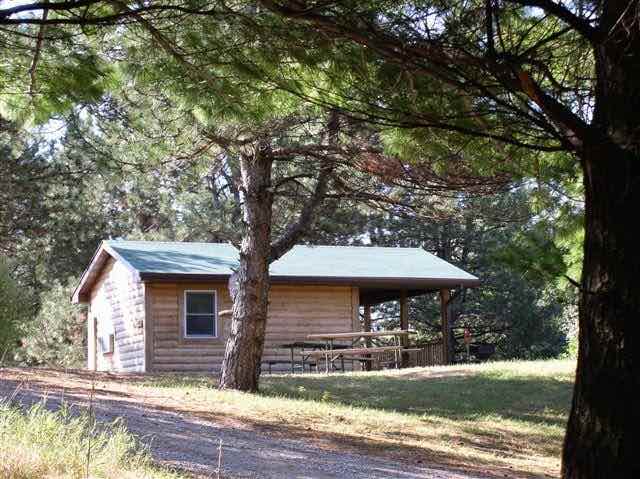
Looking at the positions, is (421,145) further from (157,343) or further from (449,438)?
(157,343)

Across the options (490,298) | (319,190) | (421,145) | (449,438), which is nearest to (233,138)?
(319,190)

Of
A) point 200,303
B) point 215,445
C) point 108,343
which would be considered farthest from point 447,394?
point 108,343

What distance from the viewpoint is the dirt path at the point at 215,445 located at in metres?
8.27

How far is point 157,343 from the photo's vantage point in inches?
933

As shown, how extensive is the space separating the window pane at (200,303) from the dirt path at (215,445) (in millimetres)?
11317

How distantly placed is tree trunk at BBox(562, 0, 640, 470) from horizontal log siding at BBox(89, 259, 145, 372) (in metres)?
19.2

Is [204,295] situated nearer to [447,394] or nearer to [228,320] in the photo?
[228,320]

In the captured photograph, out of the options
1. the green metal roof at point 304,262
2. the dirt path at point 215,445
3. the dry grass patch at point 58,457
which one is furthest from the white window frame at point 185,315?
the dry grass patch at point 58,457

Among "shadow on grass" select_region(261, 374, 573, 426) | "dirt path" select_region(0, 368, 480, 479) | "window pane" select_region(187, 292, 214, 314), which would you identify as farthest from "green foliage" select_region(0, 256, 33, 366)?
"window pane" select_region(187, 292, 214, 314)

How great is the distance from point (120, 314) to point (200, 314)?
2975 mm

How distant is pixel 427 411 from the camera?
50.1ft

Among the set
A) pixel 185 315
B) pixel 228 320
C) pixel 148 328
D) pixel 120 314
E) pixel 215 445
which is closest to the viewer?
pixel 215 445

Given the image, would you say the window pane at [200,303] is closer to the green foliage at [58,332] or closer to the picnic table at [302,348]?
the picnic table at [302,348]

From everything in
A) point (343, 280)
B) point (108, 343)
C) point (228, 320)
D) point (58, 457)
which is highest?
point (343, 280)
